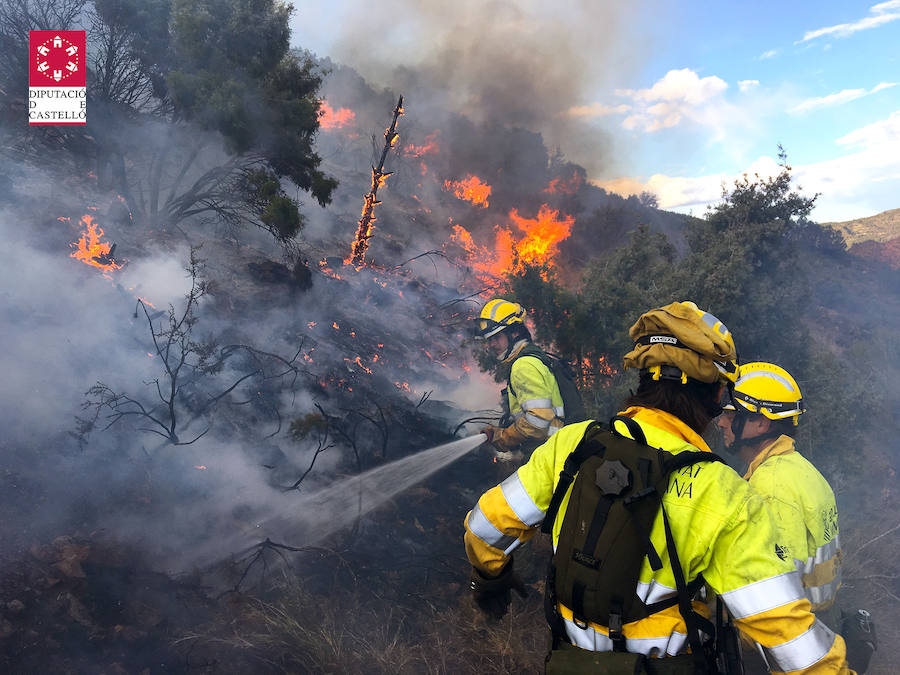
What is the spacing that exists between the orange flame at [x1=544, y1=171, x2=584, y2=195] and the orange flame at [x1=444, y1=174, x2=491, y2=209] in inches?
144

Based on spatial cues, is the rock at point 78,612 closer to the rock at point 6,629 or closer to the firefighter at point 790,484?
the rock at point 6,629

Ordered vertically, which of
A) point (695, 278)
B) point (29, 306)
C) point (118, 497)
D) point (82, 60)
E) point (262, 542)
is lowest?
point (262, 542)

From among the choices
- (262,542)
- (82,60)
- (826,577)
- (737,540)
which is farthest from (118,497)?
(82,60)

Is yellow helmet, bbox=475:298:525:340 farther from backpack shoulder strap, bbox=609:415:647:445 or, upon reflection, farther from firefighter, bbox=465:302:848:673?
backpack shoulder strap, bbox=609:415:647:445

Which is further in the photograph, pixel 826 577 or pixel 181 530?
pixel 181 530

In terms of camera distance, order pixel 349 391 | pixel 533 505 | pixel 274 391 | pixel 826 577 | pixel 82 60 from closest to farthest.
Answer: pixel 533 505, pixel 826 577, pixel 274 391, pixel 349 391, pixel 82 60

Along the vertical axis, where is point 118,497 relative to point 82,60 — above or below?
below

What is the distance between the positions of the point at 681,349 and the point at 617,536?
747mm

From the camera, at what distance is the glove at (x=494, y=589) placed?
7.21ft

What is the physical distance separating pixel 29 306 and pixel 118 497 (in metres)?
2.67

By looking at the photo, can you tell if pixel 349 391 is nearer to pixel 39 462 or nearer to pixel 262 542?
pixel 262 542

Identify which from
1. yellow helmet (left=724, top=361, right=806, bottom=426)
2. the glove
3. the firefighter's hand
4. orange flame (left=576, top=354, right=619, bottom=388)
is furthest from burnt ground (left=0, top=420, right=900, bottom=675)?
orange flame (left=576, top=354, right=619, bottom=388)

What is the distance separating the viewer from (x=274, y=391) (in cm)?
597

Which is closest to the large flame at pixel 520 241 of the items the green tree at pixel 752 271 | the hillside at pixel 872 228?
the green tree at pixel 752 271
